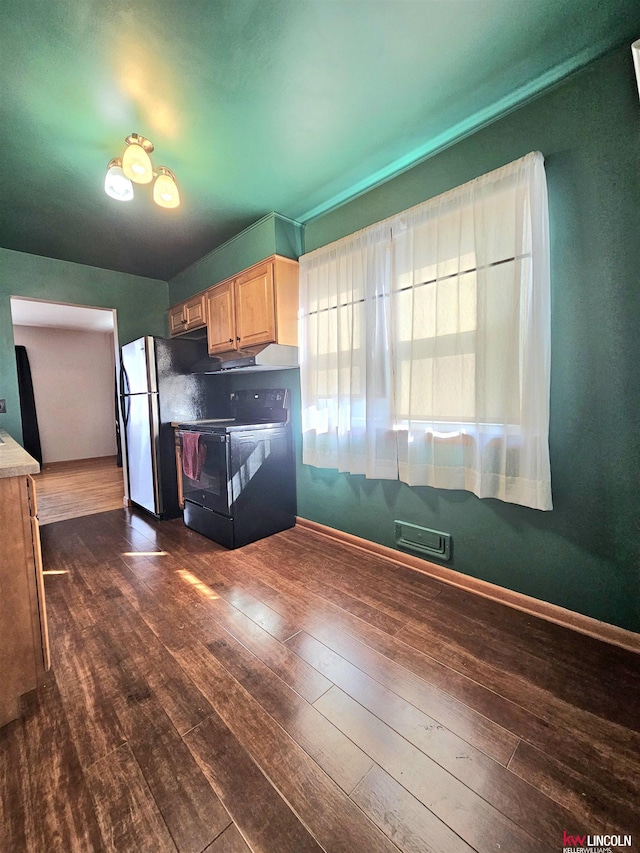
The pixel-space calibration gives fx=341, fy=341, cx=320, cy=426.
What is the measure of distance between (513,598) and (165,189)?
2.78 m

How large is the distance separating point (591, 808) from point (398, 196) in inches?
107

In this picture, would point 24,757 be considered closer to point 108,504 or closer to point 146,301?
point 108,504

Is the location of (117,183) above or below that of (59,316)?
below

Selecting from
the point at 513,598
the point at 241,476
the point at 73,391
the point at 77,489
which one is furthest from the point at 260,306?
the point at 73,391

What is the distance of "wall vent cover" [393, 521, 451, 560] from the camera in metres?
1.99

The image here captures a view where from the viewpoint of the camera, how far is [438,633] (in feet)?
5.10

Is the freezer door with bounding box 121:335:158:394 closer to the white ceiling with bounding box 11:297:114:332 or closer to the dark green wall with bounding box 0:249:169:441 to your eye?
the dark green wall with bounding box 0:249:169:441

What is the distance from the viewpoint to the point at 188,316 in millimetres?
3350

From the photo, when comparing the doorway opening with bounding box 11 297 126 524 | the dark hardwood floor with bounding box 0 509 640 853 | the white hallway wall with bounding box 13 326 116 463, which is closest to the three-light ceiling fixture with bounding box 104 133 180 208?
the dark hardwood floor with bounding box 0 509 640 853

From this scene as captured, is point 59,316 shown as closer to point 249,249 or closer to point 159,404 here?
point 159,404

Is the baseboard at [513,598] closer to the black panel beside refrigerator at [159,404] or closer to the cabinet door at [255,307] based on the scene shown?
the cabinet door at [255,307]

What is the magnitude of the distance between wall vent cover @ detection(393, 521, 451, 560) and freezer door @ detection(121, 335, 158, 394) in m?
2.42

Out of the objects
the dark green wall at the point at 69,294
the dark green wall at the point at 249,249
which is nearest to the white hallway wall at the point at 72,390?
the dark green wall at the point at 69,294

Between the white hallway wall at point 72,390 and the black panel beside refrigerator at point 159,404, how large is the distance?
3.73 meters
